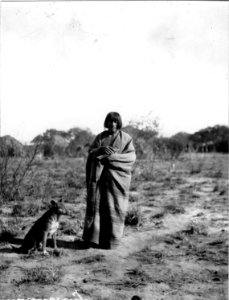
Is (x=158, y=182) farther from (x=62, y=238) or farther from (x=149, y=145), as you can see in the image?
(x=62, y=238)

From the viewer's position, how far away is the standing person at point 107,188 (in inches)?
237

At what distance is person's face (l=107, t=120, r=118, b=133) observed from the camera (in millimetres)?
5992

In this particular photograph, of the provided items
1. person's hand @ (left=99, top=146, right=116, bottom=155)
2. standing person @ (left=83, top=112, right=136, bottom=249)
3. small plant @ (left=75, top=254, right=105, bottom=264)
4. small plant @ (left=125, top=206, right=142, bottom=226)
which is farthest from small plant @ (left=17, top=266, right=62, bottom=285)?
small plant @ (left=125, top=206, right=142, bottom=226)

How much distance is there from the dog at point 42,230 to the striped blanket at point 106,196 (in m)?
0.51

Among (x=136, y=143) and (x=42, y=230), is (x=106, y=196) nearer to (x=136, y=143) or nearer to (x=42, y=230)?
(x=42, y=230)

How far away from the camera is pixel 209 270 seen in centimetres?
546

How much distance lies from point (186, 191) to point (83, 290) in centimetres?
685

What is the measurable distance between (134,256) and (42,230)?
4.59ft

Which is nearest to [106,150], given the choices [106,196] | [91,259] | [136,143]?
[106,196]

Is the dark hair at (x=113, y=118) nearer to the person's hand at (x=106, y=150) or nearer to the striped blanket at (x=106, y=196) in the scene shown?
the striped blanket at (x=106, y=196)

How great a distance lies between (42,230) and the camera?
221 inches

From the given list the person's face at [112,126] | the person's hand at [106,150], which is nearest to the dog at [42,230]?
the person's hand at [106,150]

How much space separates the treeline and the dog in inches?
94.4

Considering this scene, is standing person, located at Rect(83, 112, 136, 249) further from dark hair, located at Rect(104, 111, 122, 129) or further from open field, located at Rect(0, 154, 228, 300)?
open field, located at Rect(0, 154, 228, 300)
